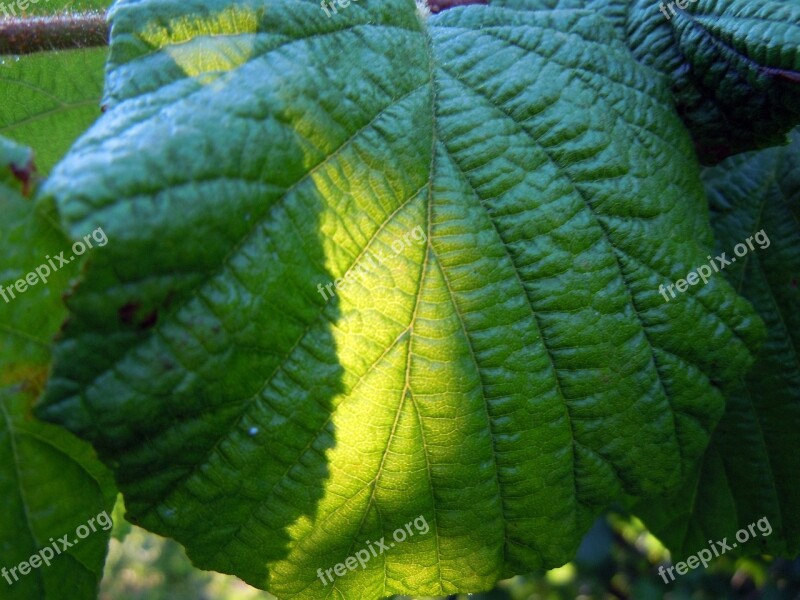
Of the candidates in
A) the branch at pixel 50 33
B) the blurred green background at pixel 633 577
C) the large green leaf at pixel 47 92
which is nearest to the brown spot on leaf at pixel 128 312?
the branch at pixel 50 33

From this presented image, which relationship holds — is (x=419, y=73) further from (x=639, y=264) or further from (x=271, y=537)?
(x=271, y=537)

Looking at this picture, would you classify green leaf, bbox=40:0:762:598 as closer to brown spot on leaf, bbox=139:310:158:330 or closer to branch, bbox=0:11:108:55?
brown spot on leaf, bbox=139:310:158:330

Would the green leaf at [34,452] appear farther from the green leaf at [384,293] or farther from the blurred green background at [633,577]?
the blurred green background at [633,577]

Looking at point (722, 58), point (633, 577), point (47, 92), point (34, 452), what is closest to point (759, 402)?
point (722, 58)

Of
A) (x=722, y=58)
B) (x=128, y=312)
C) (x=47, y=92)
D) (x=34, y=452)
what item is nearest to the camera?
(x=128, y=312)

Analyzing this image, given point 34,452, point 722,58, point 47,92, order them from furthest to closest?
point 47,92
point 722,58
point 34,452

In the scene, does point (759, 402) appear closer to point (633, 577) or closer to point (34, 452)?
point (34, 452)

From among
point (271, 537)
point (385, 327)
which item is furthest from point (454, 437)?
point (271, 537)
